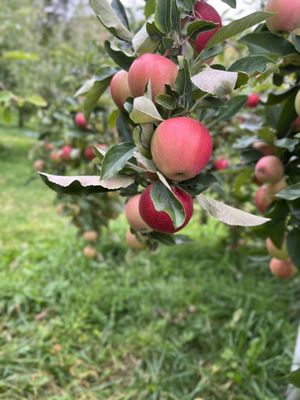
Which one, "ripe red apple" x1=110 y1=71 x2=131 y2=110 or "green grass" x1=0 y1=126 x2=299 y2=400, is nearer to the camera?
"ripe red apple" x1=110 y1=71 x2=131 y2=110

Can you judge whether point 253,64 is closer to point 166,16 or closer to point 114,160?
point 166,16

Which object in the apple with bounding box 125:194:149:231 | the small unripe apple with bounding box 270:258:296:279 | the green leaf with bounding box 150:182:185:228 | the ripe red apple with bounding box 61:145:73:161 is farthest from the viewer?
the ripe red apple with bounding box 61:145:73:161

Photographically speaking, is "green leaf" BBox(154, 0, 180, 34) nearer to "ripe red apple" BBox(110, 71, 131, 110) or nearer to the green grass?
"ripe red apple" BBox(110, 71, 131, 110)

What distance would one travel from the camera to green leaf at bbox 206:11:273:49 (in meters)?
0.62

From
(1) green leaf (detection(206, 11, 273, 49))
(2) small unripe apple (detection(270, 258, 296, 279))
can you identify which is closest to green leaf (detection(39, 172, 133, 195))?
(1) green leaf (detection(206, 11, 273, 49))

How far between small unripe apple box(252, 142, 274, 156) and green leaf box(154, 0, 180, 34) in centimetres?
59

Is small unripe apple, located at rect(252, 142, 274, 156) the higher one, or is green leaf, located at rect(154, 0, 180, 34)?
green leaf, located at rect(154, 0, 180, 34)

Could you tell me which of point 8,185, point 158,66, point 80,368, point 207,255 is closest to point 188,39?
point 158,66

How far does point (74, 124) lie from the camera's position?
221cm

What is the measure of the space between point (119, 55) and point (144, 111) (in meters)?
0.19

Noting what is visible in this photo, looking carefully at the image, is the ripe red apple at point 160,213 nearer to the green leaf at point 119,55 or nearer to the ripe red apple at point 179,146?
the ripe red apple at point 179,146

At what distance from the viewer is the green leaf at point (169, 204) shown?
1.97 ft

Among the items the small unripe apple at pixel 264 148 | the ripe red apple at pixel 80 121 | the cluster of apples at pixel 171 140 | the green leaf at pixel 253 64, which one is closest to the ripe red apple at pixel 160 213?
the cluster of apples at pixel 171 140

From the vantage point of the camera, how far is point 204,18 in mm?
722
